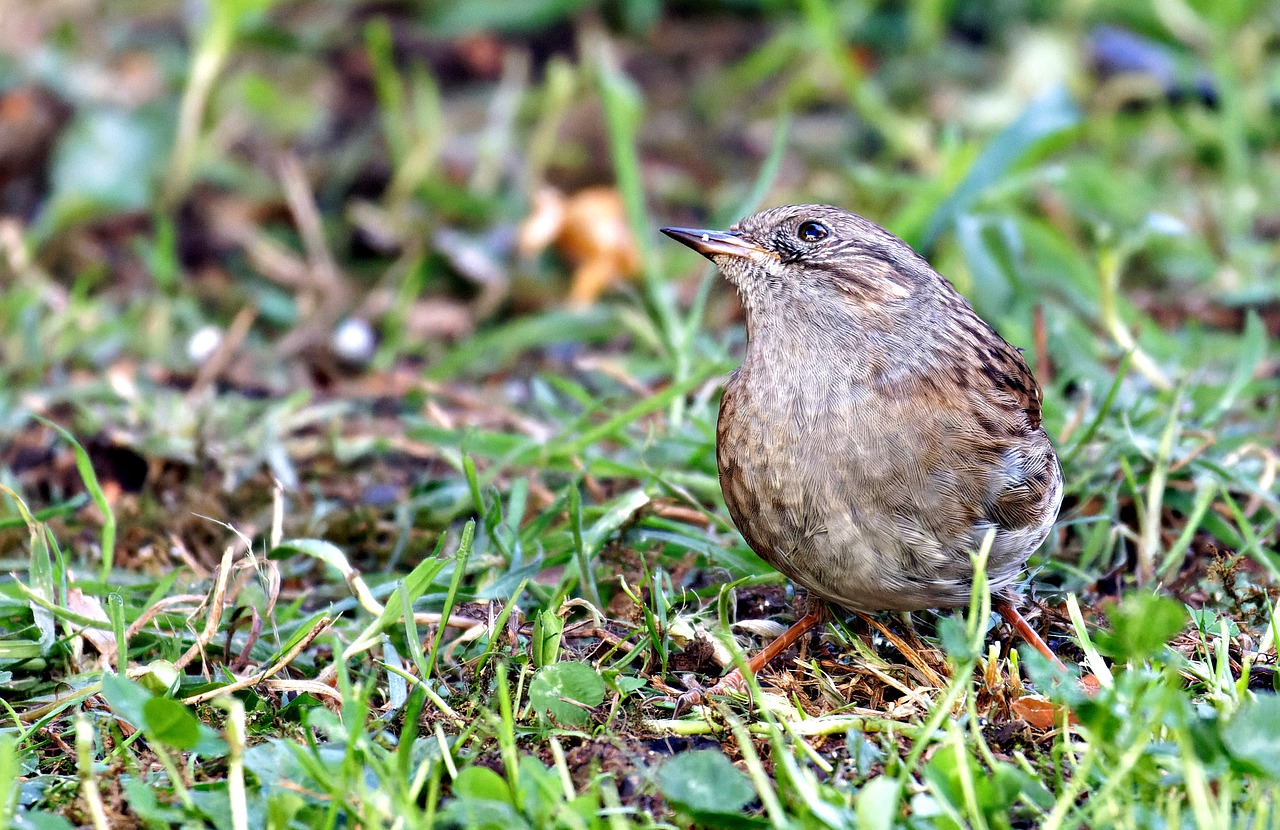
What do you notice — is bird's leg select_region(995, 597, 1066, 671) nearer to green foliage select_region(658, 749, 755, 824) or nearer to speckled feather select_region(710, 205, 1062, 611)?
speckled feather select_region(710, 205, 1062, 611)

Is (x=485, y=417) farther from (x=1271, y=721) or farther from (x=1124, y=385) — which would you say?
(x=1271, y=721)

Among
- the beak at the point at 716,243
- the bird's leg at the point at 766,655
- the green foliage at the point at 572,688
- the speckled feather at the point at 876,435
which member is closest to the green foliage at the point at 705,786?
the green foliage at the point at 572,688

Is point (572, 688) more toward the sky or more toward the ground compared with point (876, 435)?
more toward the ground

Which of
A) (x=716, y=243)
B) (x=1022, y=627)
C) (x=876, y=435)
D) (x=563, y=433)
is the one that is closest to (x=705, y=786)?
(x=876, y=435)

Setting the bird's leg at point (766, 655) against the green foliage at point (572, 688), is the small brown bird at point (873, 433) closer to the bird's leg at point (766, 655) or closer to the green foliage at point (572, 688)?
the bird's leg at point (766, 655)

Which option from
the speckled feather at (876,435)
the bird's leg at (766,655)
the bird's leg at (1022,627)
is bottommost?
the bird's leg at (766,655)

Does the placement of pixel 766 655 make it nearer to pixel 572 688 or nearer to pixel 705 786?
pixel 572 688

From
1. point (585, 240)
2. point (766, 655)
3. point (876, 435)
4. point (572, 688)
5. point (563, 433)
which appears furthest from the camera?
point (585, 240)

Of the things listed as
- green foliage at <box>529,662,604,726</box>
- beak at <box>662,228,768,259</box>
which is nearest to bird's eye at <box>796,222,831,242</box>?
beak at <box>662,228,768,259</box>
